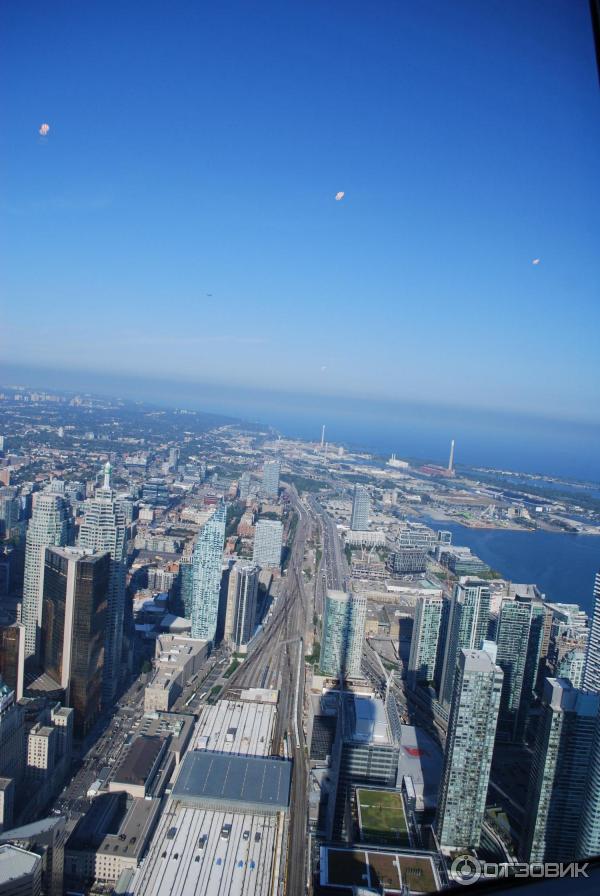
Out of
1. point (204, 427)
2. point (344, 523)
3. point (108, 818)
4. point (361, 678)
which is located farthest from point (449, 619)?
point (204, 427)

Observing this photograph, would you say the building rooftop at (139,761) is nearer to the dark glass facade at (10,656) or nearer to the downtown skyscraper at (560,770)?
the dark glass facade at (10,656)

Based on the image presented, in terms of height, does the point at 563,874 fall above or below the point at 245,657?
above

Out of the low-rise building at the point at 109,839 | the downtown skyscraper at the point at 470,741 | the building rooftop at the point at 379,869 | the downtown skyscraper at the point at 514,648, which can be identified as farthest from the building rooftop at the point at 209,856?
the downtown skyscraper at the point at 514,648

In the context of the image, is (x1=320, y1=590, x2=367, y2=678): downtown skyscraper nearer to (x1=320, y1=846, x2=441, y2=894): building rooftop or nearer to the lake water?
the lake water

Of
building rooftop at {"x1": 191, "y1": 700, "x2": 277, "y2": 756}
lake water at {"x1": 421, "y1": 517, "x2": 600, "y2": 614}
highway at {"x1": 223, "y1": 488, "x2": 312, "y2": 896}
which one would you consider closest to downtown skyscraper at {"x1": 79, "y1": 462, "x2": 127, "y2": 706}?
building rooftop at {"x1": 191, "y1": 700, "x2": 277, "y2": 756}

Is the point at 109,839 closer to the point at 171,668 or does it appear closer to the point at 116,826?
the point at 116,826

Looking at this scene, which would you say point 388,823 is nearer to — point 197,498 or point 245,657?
point 245,657
